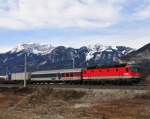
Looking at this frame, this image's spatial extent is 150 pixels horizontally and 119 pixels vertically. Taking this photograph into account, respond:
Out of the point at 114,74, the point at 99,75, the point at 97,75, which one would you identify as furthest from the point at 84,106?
the point at 97,75

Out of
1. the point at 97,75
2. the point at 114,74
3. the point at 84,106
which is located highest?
the point at 114,74

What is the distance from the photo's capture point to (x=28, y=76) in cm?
13038

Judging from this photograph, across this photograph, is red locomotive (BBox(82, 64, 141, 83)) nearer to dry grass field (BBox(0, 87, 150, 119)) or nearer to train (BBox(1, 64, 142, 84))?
train (BBox(1, 64, 142, 84))

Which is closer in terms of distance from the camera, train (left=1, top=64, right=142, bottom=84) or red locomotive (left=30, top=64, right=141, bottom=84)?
red locomotive (left=30, top=64, right=141, bottom=84)

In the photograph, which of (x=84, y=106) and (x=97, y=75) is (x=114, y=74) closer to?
(x=97, y=75)

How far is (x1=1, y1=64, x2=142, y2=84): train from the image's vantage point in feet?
260

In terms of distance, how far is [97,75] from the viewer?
88.5m

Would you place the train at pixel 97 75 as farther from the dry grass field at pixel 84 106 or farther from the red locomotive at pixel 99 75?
the dry grass field at pixel 84 106

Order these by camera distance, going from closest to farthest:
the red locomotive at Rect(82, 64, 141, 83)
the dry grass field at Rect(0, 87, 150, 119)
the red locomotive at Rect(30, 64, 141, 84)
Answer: the dry grass field at Rect(0, 87, 150, 119)
the red locomotive at Rect(82, 64, 141, 83)
the red locomotive at Rect(30, 64, 141, 84)

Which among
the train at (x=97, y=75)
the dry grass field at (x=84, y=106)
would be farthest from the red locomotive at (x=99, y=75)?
the dry grass field at (x=84, y=106)

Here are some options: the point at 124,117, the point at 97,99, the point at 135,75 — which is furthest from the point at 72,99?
the point at 124,117

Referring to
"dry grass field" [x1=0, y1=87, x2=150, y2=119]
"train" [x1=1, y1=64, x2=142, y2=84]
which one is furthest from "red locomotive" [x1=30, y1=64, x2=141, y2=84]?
"dry grass field" [x1=0, y1=87, x2=150, y2=119]

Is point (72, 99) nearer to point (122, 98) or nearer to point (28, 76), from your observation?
point (122, 98)

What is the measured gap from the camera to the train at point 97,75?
79375mm
